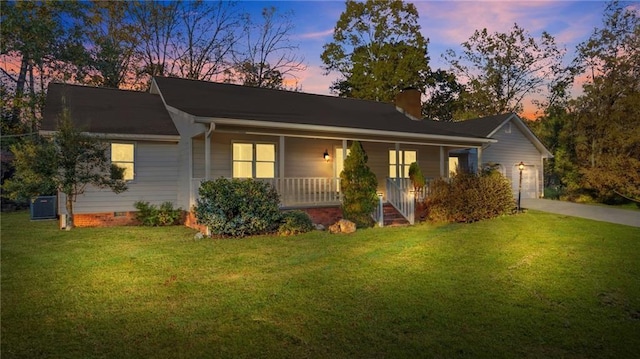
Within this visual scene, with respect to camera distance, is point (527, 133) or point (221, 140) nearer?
point (221, 140)

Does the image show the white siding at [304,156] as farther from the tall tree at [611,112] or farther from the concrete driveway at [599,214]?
the tall tree at [611,112]

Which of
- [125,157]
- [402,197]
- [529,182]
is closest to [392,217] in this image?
[402,197]

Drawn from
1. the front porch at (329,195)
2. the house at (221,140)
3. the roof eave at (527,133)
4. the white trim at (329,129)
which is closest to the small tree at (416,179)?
the front porch at (329,195)

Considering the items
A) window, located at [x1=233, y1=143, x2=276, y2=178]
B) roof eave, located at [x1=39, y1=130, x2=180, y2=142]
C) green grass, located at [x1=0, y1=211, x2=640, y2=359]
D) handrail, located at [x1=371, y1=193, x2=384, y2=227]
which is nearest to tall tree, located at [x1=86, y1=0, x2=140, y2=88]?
roof eave, located at [x1=39, y1=130, x2=180, y2=142]

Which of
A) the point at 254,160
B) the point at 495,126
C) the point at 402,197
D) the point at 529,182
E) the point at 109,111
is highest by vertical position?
the point at 495,126

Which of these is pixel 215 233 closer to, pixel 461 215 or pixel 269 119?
pixel 269 119

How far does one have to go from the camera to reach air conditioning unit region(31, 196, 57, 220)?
1434 cm

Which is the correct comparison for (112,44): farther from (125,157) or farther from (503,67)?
(503,67)

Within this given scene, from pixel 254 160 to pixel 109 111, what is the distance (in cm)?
506

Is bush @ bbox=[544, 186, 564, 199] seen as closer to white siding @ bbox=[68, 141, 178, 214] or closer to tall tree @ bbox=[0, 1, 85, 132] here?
white siding @ bbox=[68, 141, 178, 214]

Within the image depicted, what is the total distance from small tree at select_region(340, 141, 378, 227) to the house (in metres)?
0.63

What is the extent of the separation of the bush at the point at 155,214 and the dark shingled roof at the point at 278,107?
10.7ft

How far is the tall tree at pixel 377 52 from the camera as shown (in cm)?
3155

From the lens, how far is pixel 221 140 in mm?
13008
